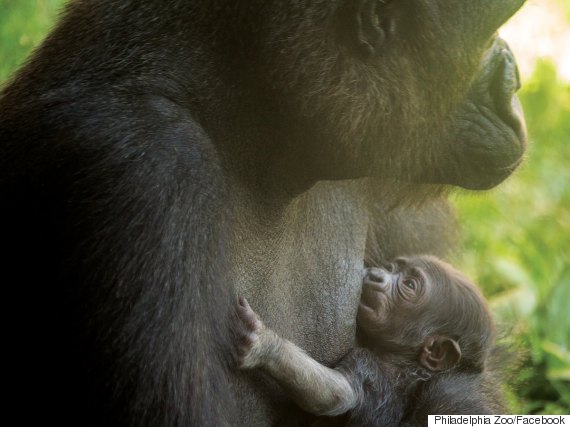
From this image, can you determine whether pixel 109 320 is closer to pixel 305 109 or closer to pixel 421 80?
pixel 305 109

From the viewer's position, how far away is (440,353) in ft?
13.4

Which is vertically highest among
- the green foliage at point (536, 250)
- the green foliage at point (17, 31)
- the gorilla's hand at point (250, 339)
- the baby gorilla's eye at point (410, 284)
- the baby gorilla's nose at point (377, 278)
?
the green foliage at point (17, 31)

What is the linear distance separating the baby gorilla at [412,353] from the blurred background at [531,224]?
432 mm

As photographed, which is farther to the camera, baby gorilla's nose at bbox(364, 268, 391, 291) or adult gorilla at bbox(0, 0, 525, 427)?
baby gorilla's nose at bbox(364, 268, 391, 291)

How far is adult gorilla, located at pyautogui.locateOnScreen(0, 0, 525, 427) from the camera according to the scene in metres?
3.10

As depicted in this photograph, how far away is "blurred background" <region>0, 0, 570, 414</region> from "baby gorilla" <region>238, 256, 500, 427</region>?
0.43 m

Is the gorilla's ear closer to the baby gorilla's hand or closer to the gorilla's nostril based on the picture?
the baby gorilla's hand

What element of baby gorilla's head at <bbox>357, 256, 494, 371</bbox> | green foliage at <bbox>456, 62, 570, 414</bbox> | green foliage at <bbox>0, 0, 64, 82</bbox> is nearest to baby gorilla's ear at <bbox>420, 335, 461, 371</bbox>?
baby gorilla's head at <bbox>357, 256, 494, 371</bbox>

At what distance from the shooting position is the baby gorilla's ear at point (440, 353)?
405cm

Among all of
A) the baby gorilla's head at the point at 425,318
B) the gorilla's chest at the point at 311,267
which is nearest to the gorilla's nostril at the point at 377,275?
the baby gorilla's head at the point at 425,318

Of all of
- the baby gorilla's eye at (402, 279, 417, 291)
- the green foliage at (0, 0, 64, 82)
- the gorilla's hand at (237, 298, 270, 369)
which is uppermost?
the green foliage at (0, 0, 64, 82)

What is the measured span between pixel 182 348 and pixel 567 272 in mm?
4285

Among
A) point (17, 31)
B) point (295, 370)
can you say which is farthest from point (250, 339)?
point (17, 31)

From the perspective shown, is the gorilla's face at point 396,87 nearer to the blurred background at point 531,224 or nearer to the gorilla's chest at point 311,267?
the gorilla's chest at point 311,267
